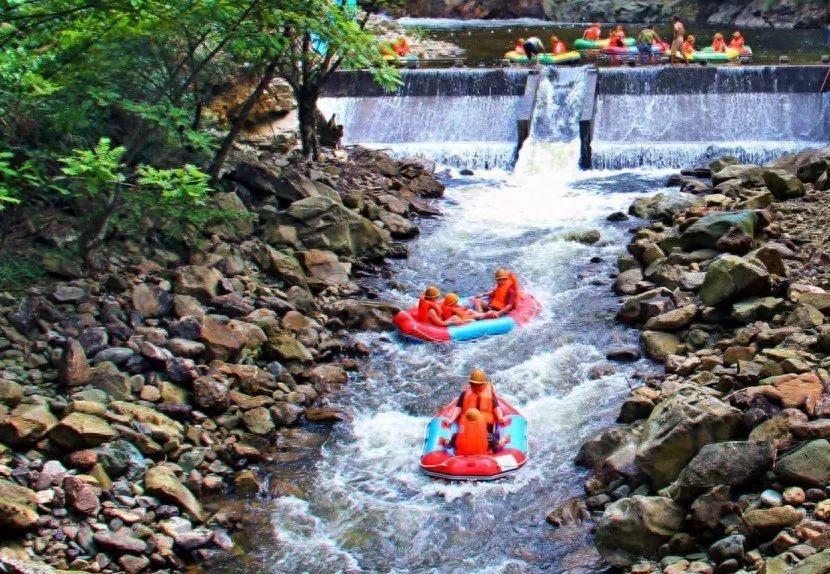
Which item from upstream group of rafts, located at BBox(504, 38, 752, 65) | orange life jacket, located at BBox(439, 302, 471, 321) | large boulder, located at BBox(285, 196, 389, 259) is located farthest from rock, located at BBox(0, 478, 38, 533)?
upstream group of rafts, located at BBox(504, 38, 752, 65)

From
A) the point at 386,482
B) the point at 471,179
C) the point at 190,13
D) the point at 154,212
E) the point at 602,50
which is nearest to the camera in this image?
the point at 386,482

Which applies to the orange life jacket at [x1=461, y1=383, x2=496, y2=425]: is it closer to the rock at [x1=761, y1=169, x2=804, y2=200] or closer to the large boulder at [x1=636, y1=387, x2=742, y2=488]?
the large boulder at [x1=636, y1=387, x2=742, y2=488]

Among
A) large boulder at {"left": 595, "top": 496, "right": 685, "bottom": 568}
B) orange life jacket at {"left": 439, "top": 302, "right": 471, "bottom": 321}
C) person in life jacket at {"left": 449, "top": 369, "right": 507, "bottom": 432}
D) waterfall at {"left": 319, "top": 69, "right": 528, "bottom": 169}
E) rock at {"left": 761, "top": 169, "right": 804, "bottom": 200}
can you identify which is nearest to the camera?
large boulder at {"left": 595, "top": 496, "right": 685, "bottom": 568}

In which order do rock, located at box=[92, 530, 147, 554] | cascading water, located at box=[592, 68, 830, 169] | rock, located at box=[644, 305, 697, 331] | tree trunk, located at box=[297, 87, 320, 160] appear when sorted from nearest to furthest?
1. rock, located at box=[92, 530, 147, 554]
2. rock, located at box=[644, 305, 697, 331]
3. tree trunk, located at box=[297, 87, 320, 160]
4. cascading water, located at box=[592, 68, 830, 169]

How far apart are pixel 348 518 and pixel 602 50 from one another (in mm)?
19027

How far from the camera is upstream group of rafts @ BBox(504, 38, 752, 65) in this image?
22.1 m

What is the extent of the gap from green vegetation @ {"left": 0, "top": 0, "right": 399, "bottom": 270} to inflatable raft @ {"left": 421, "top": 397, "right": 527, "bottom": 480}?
3125 millimetres

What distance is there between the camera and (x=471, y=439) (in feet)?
26.7

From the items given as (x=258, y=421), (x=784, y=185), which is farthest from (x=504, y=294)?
(x=784, y=185)

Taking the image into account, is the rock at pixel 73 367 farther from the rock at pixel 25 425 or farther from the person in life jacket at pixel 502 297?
the person in life jacket at pixel 502 297

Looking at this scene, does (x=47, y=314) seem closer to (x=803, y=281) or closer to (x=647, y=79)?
(x=803, y=281)

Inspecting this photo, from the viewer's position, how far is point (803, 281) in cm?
984

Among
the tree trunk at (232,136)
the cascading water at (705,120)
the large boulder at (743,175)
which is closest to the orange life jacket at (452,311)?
the tree trunk at (232,136)

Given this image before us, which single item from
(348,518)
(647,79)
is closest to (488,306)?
Result: (348,518)
